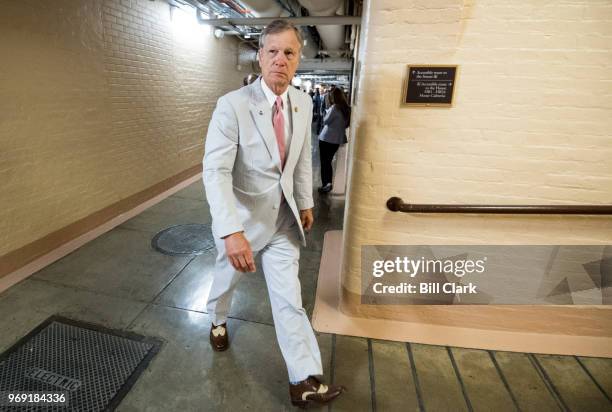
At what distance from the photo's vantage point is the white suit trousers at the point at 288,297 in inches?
64.4

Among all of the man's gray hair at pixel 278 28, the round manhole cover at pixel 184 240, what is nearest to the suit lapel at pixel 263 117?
the man's gray hair at pixel 278 28

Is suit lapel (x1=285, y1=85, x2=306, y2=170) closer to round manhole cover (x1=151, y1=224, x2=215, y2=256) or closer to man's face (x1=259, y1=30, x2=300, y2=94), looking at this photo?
man's face (x1=259, y1=30, x2=300, y2=94)

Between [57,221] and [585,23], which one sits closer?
[585,23]

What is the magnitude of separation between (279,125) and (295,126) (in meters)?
0.09

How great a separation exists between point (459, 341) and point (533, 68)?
67.9 inches

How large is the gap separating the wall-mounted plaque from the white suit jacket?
0.58 metres

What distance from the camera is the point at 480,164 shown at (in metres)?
1.83

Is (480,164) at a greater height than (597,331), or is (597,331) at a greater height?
(480,164)

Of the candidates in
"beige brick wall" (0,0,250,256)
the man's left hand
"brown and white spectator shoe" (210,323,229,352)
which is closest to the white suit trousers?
the man's left hand

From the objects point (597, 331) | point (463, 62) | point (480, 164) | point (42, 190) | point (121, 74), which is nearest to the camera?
point (463, 62)

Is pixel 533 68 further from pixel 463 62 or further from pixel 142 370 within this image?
pixel 142 370

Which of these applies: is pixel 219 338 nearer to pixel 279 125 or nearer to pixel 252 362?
pixel 252 362

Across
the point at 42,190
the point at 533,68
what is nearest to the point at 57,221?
the point at 42,190

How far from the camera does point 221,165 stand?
4.88 feet
